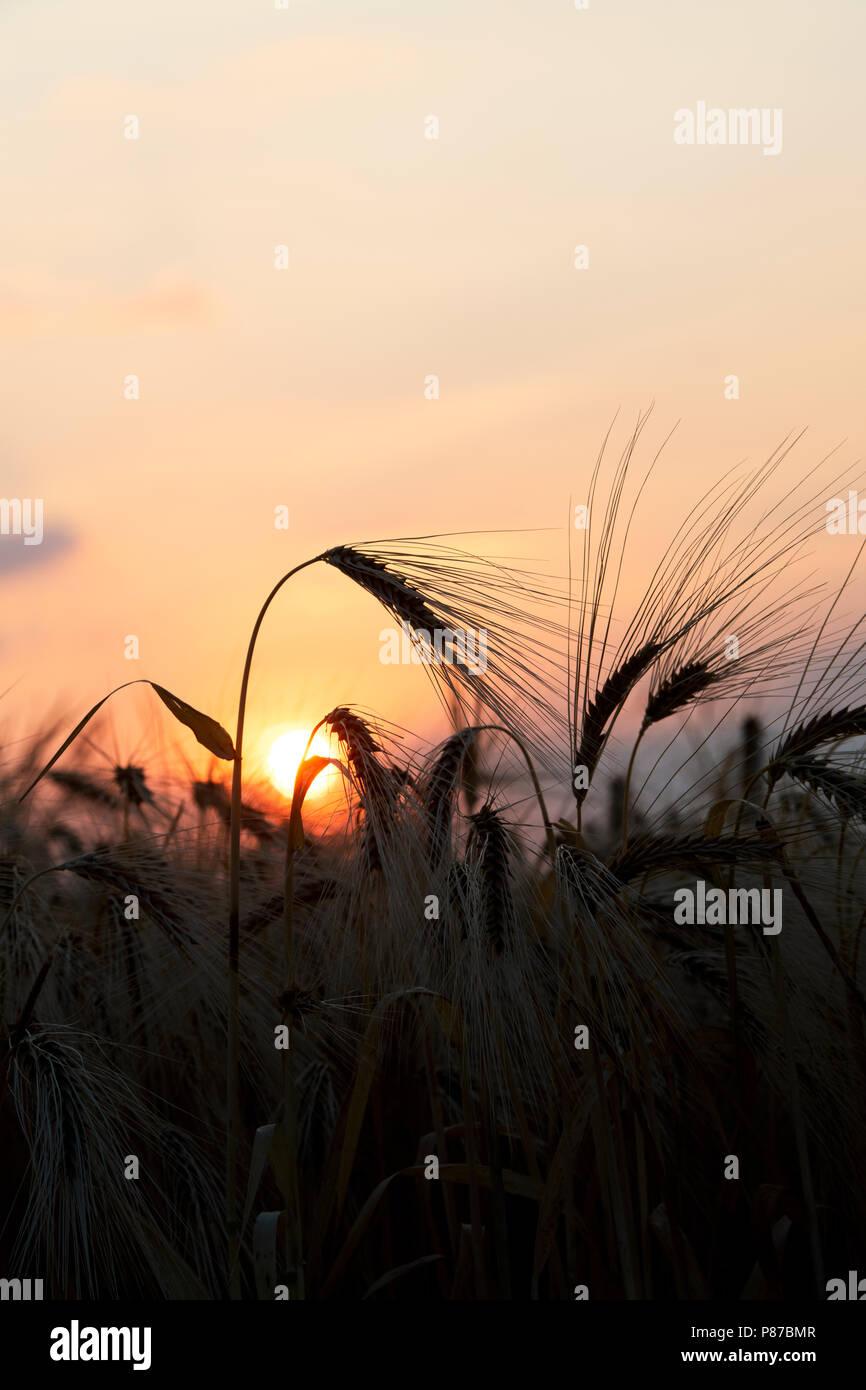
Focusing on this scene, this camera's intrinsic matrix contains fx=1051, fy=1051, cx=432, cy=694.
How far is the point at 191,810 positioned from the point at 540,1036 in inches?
90.1

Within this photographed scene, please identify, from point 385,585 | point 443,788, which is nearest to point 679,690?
point 443,788

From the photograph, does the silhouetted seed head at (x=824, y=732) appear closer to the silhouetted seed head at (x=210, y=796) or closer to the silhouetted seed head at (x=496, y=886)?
the silhouetted seed head at (x=496, y=886)

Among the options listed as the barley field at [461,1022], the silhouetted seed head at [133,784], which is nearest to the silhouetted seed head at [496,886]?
the barley field at [461,1022]

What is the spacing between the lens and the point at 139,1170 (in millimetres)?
2311

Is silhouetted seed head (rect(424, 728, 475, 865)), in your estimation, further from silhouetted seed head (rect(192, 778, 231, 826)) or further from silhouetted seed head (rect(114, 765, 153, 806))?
silhouetted seed head (rect(114, 765, 153, 806))

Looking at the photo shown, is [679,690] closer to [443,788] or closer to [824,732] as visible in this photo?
[824,732]

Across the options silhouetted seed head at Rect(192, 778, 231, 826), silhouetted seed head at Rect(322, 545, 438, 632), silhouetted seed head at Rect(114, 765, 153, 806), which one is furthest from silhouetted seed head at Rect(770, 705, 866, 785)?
silhouetted seed head at Rect(114, 765, 153, 806)

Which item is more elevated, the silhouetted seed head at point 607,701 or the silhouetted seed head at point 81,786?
the silhouetted seed head at point 81,786

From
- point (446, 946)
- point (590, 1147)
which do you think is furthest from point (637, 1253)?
point (446, 946)

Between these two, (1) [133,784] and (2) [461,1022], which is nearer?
(2) [461,1022]

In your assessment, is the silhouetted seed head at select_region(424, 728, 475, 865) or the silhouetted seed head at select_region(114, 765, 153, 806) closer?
the silhouetted seed head at select_region(424, 728, 475, 865)
